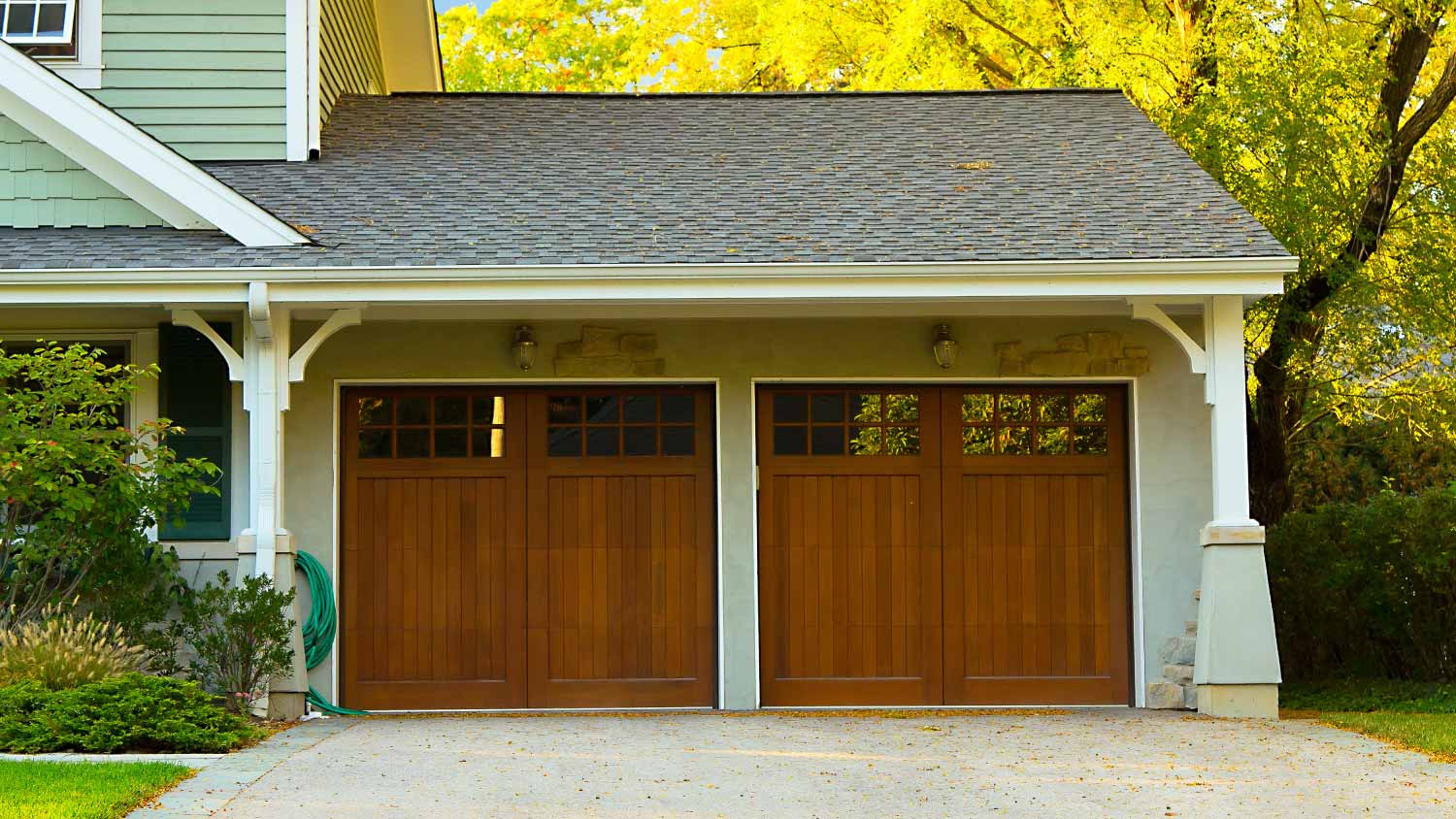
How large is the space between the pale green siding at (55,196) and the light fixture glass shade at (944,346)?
4.76m

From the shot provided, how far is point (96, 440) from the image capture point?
30.2 feet

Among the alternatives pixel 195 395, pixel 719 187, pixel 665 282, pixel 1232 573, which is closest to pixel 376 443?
pixel 195 395

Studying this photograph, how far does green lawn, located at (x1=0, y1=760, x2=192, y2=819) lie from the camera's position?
578cm

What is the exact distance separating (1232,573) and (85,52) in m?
7.98

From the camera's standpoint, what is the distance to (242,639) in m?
8.88

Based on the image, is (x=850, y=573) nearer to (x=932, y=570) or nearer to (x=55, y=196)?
(x=932, y=570)

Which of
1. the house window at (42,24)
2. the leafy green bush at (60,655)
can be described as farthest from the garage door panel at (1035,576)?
the house window at (42,24)

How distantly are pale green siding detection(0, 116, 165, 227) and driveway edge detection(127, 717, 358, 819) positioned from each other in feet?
11.0

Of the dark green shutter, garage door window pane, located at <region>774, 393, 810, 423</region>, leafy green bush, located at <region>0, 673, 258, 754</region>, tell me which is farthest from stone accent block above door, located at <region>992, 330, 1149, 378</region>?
leafy green bush, located at <region>0, 673, 258, 754</region>

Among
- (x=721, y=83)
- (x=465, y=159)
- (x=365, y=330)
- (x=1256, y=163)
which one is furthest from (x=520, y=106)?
(x=721, y=83)

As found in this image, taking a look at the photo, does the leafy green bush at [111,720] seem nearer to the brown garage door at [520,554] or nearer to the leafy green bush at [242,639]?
the leafy green bush at [242,639]

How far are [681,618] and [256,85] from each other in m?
4.58

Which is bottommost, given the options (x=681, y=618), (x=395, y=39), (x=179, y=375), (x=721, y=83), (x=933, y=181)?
(x=681, y=618)

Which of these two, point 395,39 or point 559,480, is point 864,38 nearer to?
point 395,39
